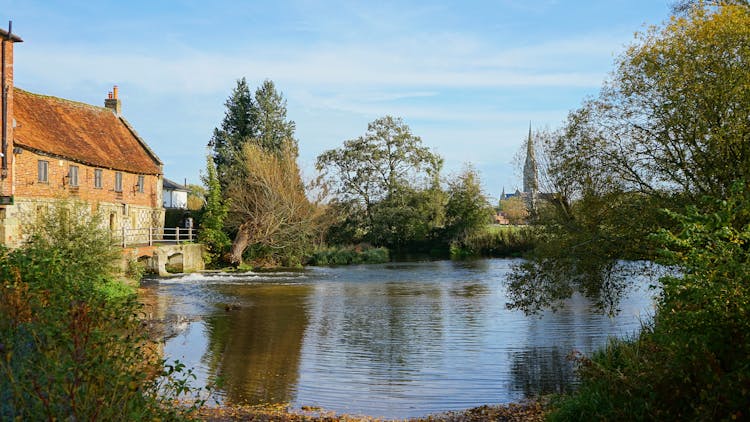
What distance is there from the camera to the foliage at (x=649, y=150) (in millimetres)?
14258

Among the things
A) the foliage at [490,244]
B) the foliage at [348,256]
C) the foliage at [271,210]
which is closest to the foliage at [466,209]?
the foliage at [490,244]

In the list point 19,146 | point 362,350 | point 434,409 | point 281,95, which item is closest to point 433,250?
point 281,95

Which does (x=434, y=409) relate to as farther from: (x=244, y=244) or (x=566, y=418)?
(x=244, y=244)

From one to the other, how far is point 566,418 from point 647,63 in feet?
33.6

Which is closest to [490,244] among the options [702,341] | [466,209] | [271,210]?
[466,209]

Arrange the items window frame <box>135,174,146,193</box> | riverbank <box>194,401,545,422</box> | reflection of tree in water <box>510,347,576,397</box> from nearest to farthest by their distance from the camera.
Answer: riverbank <box>194,401,545,422</box>
reflection of tree in water <box>510,347,576,397</box>
window frame <box>135,174,146,193</box>

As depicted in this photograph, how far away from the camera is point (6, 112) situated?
2877 centimetres

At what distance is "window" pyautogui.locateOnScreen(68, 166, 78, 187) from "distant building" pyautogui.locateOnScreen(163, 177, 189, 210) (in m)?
30.8

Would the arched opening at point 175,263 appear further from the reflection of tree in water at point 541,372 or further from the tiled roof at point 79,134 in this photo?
the reflection of tree in water at point 541,372

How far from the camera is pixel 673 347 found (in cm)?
642

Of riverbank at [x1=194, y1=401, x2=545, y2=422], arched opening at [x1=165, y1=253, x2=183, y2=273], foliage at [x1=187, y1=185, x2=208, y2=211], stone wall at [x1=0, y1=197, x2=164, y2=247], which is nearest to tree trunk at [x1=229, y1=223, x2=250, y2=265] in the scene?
arched opening at [x1=165, y1=253, x2=183, y2=273]

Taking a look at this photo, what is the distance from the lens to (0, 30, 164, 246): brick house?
29.0 metres

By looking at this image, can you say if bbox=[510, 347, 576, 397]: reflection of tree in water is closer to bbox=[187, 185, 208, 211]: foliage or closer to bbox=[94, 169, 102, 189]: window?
bbox=[94, 169, 102, 189]: window

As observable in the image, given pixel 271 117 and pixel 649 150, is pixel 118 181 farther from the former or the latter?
pixel 649 150
